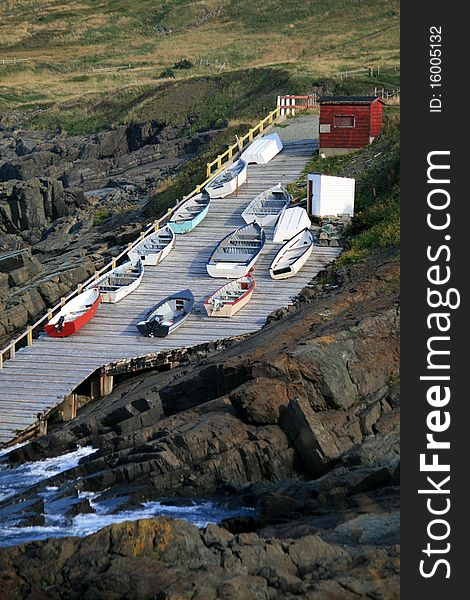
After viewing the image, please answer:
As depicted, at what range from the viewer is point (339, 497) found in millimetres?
25562

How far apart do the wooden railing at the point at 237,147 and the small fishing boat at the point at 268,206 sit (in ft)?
19.9

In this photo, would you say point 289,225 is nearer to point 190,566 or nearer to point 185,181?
point 185,181

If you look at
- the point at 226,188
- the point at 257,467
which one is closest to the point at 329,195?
the point at 226,188

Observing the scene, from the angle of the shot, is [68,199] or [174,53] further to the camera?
[174,53]

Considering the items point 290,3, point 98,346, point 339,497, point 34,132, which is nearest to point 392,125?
point 98,346

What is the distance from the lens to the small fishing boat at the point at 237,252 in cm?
4662

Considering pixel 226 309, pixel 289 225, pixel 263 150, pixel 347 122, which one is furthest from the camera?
pixel 263 150

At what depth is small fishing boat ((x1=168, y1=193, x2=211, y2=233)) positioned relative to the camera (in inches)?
2026

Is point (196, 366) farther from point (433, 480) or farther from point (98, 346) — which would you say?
point (433, 480)

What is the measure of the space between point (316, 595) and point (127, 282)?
2667 centimetres

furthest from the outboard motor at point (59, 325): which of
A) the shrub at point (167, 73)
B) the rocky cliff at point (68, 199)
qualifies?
the shrub at point (167, 73)

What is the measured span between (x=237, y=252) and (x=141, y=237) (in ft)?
16.9

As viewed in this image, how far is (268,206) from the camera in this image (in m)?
53.0

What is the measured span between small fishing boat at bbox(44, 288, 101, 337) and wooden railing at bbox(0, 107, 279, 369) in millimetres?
634
